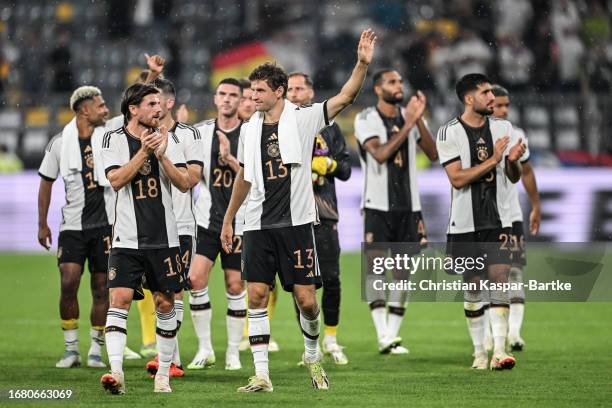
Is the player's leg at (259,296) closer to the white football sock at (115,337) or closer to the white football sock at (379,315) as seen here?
the white football sock at (115,337)

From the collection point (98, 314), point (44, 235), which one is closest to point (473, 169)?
point (98, 314)

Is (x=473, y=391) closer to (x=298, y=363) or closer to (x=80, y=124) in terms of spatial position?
(x=298, y=363)

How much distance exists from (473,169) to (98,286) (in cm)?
329

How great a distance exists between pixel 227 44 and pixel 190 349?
1453 centimetres

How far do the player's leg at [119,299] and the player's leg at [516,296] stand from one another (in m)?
4.01

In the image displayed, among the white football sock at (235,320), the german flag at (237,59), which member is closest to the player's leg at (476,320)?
the white football sock at (235,320)

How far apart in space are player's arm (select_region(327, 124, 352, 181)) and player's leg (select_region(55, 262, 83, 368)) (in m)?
2.31

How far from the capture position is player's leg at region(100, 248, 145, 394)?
7.77 m

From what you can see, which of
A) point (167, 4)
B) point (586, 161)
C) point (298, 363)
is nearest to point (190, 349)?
point (298, 363)

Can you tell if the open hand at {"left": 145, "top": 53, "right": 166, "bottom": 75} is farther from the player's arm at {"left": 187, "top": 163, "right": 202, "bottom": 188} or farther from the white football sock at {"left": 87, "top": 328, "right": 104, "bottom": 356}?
the white football sock at {"left": 87, "top": 328, "right": 104, "bottom": 356}

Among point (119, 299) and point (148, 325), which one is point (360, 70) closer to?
point (119, 299)

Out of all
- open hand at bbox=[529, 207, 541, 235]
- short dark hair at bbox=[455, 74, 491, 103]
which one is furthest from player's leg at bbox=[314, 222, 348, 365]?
open hand at bbox=[529, 207, 541, 235]

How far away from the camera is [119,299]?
779cm

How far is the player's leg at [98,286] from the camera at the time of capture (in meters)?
9.67
